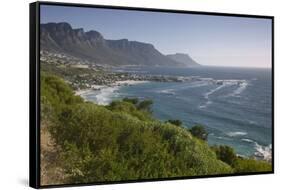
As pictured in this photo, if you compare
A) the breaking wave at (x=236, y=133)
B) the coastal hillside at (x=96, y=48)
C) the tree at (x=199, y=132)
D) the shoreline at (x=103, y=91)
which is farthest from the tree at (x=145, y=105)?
the breaking wave at (x=236, y=133)

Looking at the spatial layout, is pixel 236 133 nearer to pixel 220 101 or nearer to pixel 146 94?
pixel 220 101

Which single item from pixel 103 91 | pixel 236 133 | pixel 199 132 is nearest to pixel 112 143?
pixel 103 91

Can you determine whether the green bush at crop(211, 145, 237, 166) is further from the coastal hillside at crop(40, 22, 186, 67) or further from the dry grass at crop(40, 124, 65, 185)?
the dry grass at crop(40, 124, 65, 185)

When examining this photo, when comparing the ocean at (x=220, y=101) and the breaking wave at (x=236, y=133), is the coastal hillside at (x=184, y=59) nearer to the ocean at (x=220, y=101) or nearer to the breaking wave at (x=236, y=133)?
the ocean at (x=220, y=101)

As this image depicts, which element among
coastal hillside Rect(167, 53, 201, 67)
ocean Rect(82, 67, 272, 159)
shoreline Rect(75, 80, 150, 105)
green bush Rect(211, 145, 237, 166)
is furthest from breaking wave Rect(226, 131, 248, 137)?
shoreline Rect(75, 80, 150, 105)

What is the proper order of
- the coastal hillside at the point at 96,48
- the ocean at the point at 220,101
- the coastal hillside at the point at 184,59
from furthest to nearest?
the coastal hillside at the point at 184,59
the ocean at the point at 220,101
the coastal hillside at the point at 96,48
